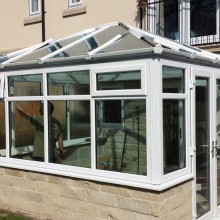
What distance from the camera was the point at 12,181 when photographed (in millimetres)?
6633

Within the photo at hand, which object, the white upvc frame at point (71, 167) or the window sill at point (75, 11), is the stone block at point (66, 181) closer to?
the white upvc frame at point (71, 167)

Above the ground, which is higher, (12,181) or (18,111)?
(18,111)

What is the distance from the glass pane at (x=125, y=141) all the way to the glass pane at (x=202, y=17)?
344cm

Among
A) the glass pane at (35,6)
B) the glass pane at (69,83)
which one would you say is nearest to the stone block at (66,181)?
the glass pane at (69,83)

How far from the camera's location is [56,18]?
1036 cm

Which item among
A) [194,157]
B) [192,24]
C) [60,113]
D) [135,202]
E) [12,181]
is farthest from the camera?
[192,24]

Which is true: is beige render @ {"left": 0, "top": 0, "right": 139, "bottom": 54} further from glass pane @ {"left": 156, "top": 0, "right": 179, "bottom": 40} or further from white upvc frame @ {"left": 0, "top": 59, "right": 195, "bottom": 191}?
white upvc frame @ {"left": 0, "top": 59, "right": 195, "bottom": 191}

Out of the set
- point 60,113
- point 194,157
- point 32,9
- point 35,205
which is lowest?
point 35,205

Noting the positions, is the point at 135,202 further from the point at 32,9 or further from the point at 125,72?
the point at 32,9

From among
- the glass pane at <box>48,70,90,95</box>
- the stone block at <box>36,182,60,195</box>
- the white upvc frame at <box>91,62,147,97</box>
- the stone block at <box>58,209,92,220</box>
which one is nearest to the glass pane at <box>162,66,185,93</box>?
the white upvc frame at <box>91,62,147,97</box>

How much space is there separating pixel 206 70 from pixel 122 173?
1.97 m

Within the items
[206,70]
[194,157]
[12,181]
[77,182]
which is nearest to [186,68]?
[206,70]

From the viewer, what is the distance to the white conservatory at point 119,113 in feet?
17.0

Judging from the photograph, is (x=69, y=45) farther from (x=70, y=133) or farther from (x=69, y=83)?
(x=70, y=133)
